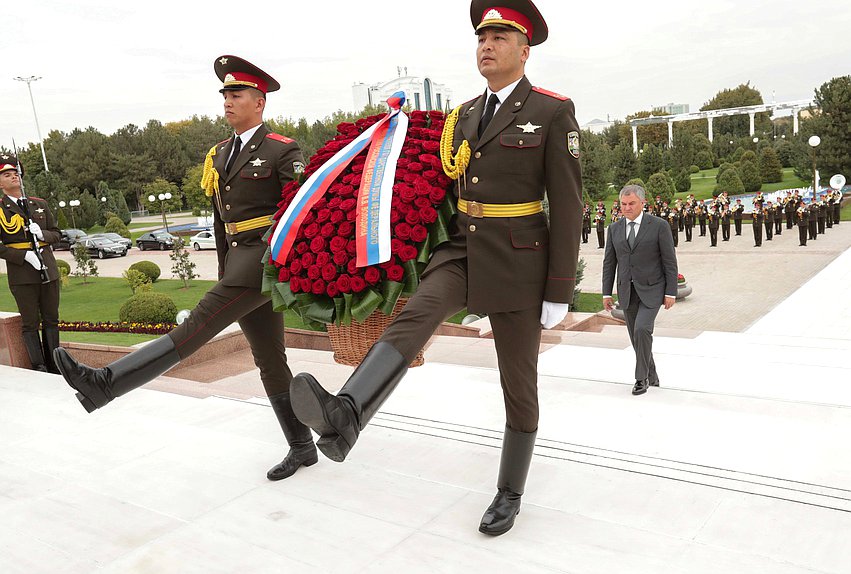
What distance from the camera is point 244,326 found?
372 cm

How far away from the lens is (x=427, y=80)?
3231 inches

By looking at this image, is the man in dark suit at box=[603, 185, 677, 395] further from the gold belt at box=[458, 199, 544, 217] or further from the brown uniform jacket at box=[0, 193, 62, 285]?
the brown uniform jacket at box=[0, 193, 62, 285]

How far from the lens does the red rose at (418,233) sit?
2.84 metres

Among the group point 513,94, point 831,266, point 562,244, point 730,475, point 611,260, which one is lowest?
point 831,266

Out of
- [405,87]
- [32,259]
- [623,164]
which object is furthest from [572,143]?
[405,87]

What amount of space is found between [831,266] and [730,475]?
14.1 metres

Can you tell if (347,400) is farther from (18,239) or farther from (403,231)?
(18,239)

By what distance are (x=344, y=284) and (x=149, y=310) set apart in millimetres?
8900

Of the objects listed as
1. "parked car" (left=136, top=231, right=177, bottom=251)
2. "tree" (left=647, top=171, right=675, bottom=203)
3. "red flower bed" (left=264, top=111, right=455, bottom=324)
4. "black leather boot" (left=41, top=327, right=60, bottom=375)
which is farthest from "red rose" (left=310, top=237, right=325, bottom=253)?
"tree" (left=647, top=171, right=675, bottom=203)

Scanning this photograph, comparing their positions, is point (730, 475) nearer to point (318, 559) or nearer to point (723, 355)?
point (318, 559)

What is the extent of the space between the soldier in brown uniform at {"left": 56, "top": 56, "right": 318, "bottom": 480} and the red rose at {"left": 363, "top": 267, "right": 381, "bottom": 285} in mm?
760

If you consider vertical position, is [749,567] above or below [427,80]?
below

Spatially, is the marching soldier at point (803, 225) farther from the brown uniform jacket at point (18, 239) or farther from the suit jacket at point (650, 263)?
the brown uniform jacket at point (18, 239)

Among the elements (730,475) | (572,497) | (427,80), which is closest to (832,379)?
(730,475)
